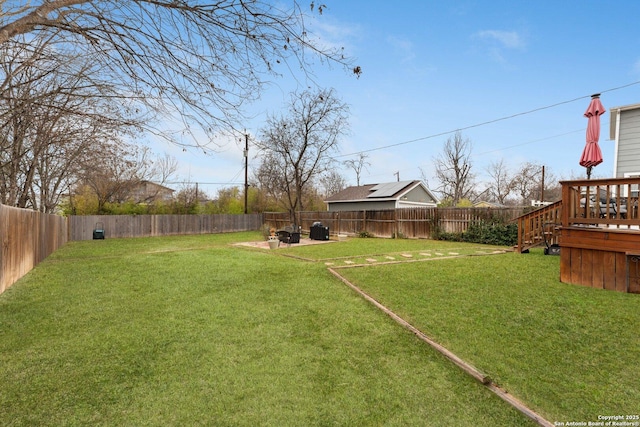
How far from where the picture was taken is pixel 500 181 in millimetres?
34594

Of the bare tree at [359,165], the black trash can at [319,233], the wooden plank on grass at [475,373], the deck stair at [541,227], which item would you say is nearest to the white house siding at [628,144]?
the deck stair at [541,227]

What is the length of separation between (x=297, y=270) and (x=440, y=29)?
280 inches

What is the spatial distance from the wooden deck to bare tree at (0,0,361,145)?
454cm

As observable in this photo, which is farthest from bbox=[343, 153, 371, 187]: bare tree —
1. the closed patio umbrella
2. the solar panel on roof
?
the closed patio umbrella

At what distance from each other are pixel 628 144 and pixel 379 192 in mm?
14770

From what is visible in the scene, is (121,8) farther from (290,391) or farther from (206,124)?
(290,391)

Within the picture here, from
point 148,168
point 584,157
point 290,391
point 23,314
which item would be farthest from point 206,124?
point 148,168

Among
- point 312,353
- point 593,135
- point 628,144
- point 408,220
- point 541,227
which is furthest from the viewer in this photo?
point 408,220

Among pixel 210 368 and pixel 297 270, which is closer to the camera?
pixel 210 368

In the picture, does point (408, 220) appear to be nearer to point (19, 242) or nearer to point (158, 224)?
point (19, 242)

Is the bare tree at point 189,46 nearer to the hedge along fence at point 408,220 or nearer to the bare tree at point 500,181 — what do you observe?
the hedge along fence at point 408,220

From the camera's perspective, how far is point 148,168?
772 inches

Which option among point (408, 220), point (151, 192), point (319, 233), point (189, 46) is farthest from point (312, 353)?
point (151, 192)

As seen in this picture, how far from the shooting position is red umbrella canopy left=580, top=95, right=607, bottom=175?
240 inches
